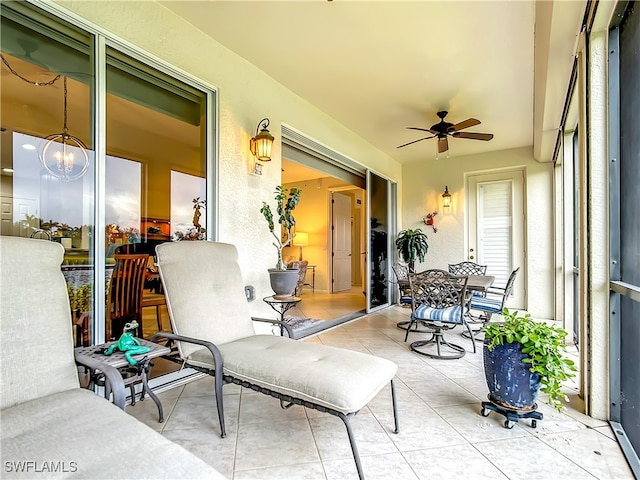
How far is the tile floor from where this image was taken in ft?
5.02

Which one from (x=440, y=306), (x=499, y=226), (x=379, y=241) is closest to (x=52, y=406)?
(x=440, y=306)

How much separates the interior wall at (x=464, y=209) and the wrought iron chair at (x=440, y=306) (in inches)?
113

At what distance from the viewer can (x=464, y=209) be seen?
6.05 metres

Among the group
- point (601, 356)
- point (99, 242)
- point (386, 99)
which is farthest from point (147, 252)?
point (601, 356)

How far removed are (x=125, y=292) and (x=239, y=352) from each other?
124 cm

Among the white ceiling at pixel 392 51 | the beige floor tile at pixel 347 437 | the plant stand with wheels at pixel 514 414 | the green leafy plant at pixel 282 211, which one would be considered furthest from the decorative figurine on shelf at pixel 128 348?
the white ceiling at pixel 392 51

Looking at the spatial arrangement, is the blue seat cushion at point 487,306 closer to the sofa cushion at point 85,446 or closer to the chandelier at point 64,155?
the sofa cushion at point 85,446

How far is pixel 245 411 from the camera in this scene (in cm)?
210

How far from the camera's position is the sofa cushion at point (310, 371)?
4.75 ft

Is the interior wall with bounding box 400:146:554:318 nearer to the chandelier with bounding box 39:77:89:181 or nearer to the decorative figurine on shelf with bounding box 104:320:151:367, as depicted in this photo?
the chandelier with bounding box 39:77:89:181

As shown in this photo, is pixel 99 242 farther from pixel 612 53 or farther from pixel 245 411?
pixel 612 53

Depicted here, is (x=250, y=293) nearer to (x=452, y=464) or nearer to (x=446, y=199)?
(x=452, y=464)

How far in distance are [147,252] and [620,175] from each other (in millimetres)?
3434
